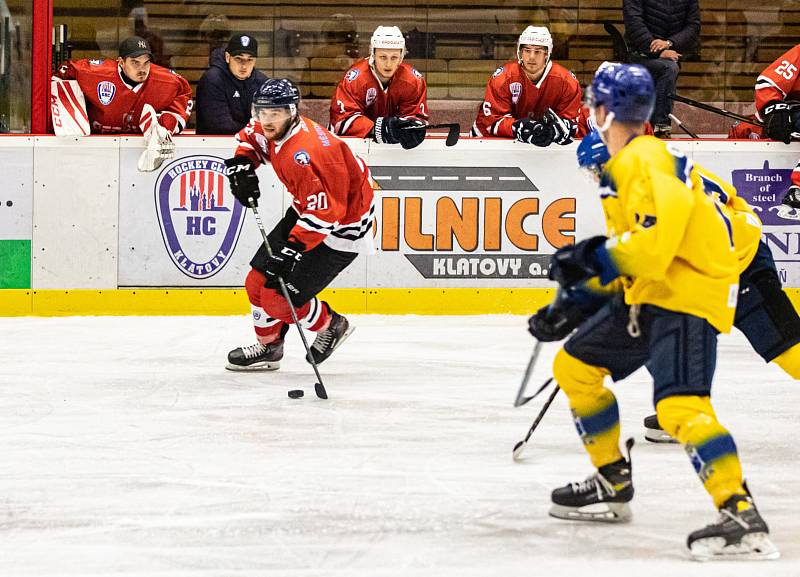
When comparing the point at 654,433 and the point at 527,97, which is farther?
the point at 527,97

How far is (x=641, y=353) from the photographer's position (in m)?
3.13

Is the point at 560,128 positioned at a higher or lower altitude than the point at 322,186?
higher

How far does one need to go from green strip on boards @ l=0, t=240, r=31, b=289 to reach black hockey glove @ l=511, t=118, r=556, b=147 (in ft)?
8.54

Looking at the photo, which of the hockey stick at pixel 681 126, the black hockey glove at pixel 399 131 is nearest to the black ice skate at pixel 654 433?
the black hockey glove at pixel 399 131

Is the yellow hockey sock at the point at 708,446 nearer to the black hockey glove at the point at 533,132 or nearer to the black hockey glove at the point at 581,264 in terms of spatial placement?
the black hockey glove at the point at 581,264

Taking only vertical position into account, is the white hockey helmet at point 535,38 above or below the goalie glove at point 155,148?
above

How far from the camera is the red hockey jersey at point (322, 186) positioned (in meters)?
5.29

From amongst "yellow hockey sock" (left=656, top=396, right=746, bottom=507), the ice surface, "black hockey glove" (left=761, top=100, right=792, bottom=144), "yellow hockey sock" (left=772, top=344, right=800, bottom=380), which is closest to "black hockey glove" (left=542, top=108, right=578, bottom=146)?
"black hockey glove" (left=761, top=100, right=792, bottom=144)

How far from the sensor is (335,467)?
12.6ft

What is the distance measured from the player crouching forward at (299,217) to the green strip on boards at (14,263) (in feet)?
6.04

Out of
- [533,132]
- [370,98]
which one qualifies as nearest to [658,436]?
[533,132]

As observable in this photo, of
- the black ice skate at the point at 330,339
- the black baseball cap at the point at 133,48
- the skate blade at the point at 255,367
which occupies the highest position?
the black baseball cap at the point at 133,48

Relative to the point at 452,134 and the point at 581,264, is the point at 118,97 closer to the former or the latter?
the point at 452,134

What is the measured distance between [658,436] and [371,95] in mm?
3530
